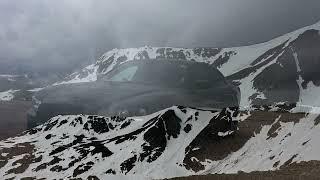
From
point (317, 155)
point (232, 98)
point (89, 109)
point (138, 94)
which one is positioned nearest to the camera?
point (317, 155)

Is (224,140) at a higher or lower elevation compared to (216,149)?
higher

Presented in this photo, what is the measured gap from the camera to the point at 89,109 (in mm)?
169375

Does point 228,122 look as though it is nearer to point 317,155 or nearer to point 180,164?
point 180,164

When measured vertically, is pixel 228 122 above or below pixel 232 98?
below

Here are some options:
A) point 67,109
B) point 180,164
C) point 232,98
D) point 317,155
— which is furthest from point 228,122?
point 317,155

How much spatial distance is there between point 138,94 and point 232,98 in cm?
2785

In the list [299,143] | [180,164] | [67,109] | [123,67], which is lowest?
[180,164]

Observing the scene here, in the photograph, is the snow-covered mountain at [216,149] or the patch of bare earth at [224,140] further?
the patch of bare earth at [224,140]

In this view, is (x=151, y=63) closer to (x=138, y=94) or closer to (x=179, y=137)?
(x=138, y=94)

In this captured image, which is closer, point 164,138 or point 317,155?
point 317,155

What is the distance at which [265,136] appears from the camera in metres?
172

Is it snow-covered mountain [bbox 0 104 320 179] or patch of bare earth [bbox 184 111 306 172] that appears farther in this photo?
patch of bare earth [bbox 184 111 306 172]

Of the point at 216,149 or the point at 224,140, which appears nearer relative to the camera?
the point at 216,149

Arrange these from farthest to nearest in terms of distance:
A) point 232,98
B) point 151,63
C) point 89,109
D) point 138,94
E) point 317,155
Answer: point 89,109 → point 151,63 → point 232,98 → point 138,94 → point 317,155
